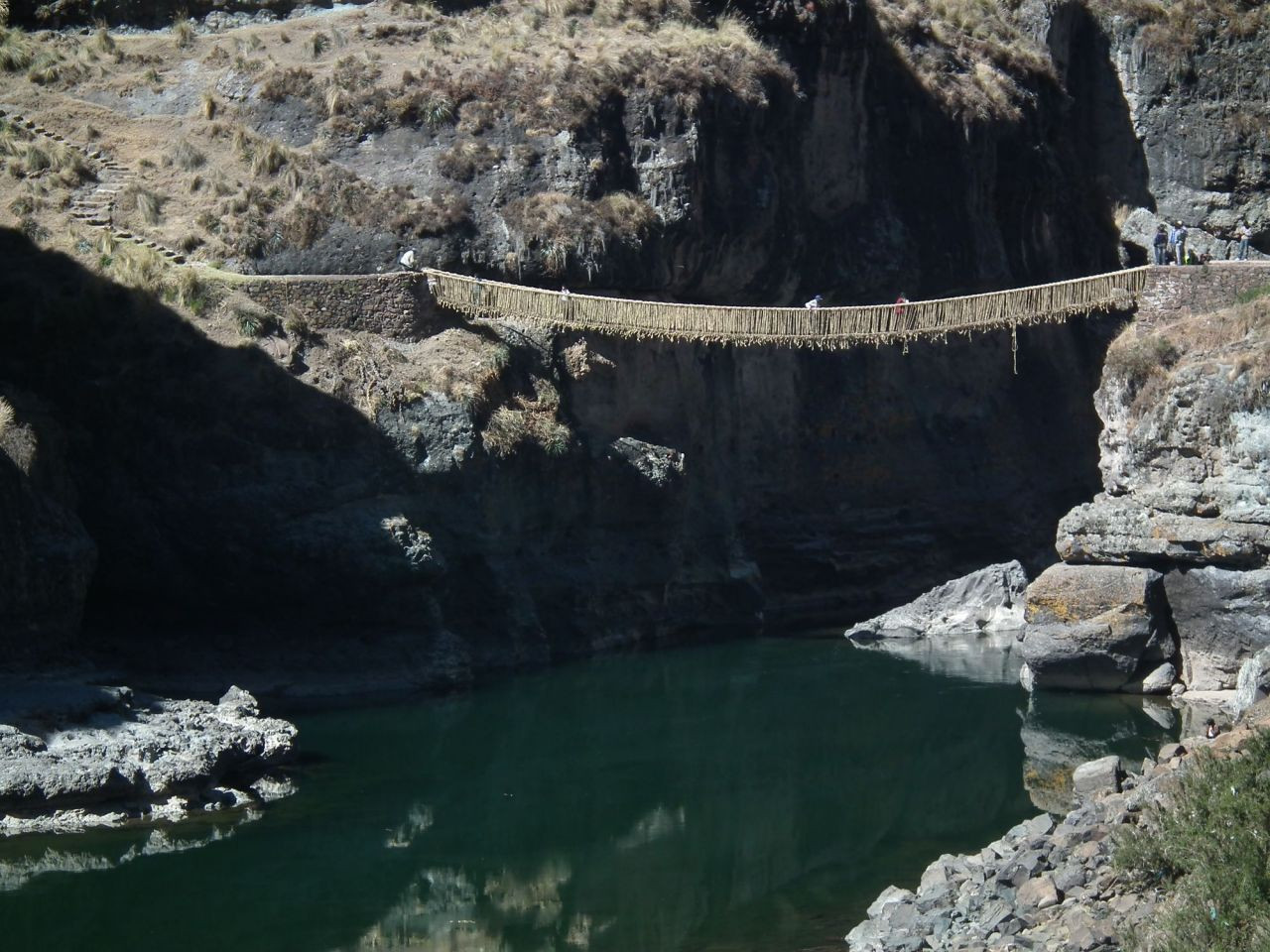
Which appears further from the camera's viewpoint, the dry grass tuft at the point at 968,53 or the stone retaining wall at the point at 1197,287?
the dry grass tuft at the point at 968,53

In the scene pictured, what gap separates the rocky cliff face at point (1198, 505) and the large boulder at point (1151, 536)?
0.06ft

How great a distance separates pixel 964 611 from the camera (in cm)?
3866

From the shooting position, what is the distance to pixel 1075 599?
31.0m

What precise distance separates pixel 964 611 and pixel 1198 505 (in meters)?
8.62

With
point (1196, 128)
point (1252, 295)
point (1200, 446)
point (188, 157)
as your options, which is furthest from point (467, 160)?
point (1196, 128)

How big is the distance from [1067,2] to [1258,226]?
24.9 feet

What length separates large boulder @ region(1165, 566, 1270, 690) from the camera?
2961cm

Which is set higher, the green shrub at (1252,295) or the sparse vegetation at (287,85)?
the sparse vegetation at (287,85)

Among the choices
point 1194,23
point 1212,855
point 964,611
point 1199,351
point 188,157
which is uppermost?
point 1194,23

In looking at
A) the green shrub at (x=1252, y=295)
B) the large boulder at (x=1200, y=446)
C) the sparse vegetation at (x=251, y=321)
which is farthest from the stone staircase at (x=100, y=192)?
the green shrub at (x=1252, y=295)

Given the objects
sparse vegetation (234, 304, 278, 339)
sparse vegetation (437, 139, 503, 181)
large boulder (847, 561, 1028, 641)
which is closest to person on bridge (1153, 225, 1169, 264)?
large boulder (847, 561, 1028, 641)

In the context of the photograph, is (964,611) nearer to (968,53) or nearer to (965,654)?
(965,654)

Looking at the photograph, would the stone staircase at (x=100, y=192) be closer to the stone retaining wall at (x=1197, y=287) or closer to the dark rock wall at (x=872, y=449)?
the dark rock wall at (x=872, y=449)

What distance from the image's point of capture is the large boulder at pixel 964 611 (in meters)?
38.2
